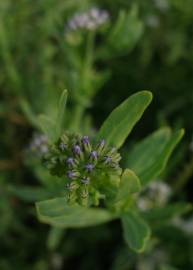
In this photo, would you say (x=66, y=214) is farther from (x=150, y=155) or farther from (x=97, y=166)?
(x=150, y=155)

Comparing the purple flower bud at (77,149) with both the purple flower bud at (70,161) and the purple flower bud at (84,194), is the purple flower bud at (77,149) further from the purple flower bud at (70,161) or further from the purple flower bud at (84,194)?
the purple flower bud at (84,194)

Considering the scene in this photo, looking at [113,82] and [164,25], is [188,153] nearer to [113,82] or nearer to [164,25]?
[113,82]

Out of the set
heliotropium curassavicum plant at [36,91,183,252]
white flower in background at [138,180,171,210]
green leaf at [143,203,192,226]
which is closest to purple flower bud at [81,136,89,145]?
heliotropium curassavicum plant at [36,91,183,252]

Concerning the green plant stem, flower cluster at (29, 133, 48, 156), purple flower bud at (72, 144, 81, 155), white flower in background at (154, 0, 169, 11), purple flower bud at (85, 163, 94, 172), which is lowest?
purple flower bud at (85, 163, 94, 172)

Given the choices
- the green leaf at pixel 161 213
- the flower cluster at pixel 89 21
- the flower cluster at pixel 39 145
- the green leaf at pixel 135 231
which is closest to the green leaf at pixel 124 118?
the green leaf at pixel 135 231

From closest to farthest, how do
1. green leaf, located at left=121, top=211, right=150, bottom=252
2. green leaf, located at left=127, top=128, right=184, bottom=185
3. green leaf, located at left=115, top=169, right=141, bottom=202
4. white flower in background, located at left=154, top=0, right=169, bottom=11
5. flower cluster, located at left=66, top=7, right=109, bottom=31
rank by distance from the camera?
1. green leaf, located at left=115, top=169, right=141, bottom=202
2. green leaf, located at left=121, top=211, right=150, bottom=252
3. green leaf, located at left=127, top=128, right=184, bottom=185
4. flower cluster, located at left=66, top=7, right=109, bottom=31
5. white flower in background, located at left=154, top=0, right=169, bottom=11

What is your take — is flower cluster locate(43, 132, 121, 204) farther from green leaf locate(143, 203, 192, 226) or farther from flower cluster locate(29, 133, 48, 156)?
flower cluster locate(29, 133, 48, 156)

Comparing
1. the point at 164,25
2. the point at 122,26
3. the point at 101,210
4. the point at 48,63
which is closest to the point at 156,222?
Answer: the point at 101,210
